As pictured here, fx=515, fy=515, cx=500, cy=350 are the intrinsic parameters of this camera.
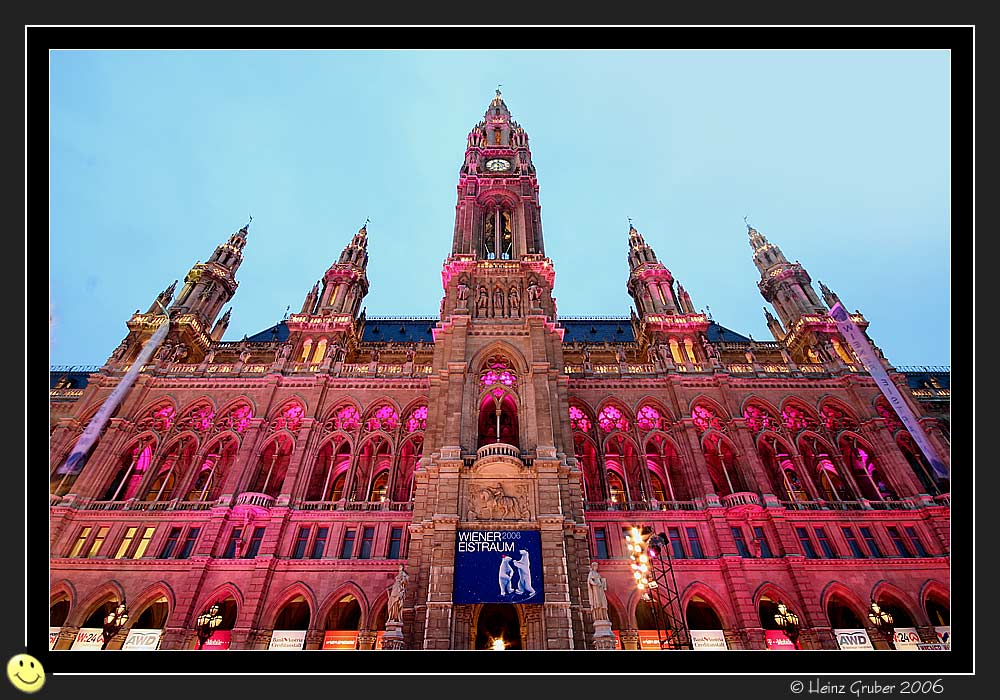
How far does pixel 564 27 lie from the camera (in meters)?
8.64

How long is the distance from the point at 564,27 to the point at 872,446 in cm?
3698

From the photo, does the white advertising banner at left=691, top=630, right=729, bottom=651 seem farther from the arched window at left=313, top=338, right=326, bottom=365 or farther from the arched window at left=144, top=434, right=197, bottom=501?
the arched window at left=313, top=338, right=326, bottom=365

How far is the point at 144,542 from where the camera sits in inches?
1142

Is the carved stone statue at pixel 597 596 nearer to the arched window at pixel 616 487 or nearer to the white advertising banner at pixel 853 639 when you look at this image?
the arched window at pixel 616 487

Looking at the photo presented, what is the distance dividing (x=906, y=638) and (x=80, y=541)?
1748 inches

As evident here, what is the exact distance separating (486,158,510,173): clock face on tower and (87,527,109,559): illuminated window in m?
40.5

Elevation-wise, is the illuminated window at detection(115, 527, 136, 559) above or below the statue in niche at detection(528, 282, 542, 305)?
below

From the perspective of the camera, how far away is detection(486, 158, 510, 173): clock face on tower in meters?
49.9

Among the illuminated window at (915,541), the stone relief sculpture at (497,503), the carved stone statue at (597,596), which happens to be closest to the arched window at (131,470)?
the stone relief sculpture at (497,503)

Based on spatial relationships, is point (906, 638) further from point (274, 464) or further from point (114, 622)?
point (114, 622)

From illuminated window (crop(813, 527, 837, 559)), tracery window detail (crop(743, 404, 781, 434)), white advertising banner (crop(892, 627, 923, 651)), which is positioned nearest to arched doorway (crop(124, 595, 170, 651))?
illuminated window (crop(813, 527, 837, 559))

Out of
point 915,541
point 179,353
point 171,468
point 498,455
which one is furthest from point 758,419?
point 179,353

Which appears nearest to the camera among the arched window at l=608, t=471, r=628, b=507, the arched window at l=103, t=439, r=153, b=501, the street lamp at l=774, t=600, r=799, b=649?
the street lamp at l=774, t=600, r=799, b=649
